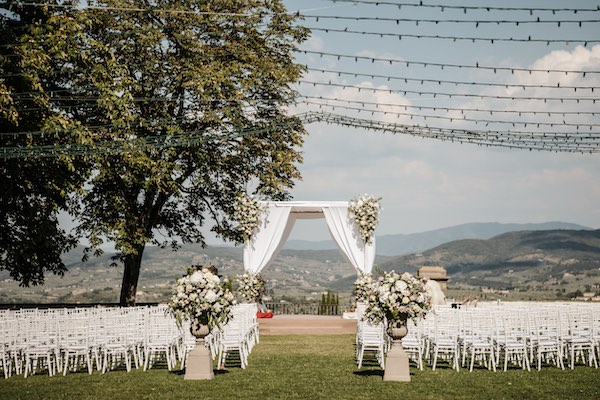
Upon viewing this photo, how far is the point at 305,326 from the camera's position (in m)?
21.3

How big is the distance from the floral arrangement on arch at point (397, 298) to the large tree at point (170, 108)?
9.89 metres

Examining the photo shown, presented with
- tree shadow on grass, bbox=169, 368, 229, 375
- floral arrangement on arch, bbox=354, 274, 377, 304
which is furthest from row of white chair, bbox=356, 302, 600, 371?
floral arrangement on arch, bbox=354, 274, 377, 304

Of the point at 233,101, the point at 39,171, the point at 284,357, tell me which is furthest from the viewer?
the point at 233,101

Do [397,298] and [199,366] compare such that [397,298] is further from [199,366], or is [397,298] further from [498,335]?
[199,366]

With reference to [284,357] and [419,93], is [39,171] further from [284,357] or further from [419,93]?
[419,93]

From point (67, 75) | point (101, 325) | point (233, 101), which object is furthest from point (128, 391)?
point (233, 101)

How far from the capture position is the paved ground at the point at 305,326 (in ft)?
69.3

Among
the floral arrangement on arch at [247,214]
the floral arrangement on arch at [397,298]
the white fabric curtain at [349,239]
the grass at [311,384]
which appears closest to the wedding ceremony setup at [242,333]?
the floral arrangement on arch at [397,298]

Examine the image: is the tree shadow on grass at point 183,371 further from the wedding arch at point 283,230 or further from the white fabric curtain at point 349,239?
the white fabric curtain at point 349,239

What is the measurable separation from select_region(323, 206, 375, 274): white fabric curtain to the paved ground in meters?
1.64

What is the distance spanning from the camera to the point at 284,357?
15.1 m

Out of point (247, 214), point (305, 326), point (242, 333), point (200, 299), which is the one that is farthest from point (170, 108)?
point (200, 299)

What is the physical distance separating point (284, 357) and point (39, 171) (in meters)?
9.01

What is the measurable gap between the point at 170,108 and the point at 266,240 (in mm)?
5529
